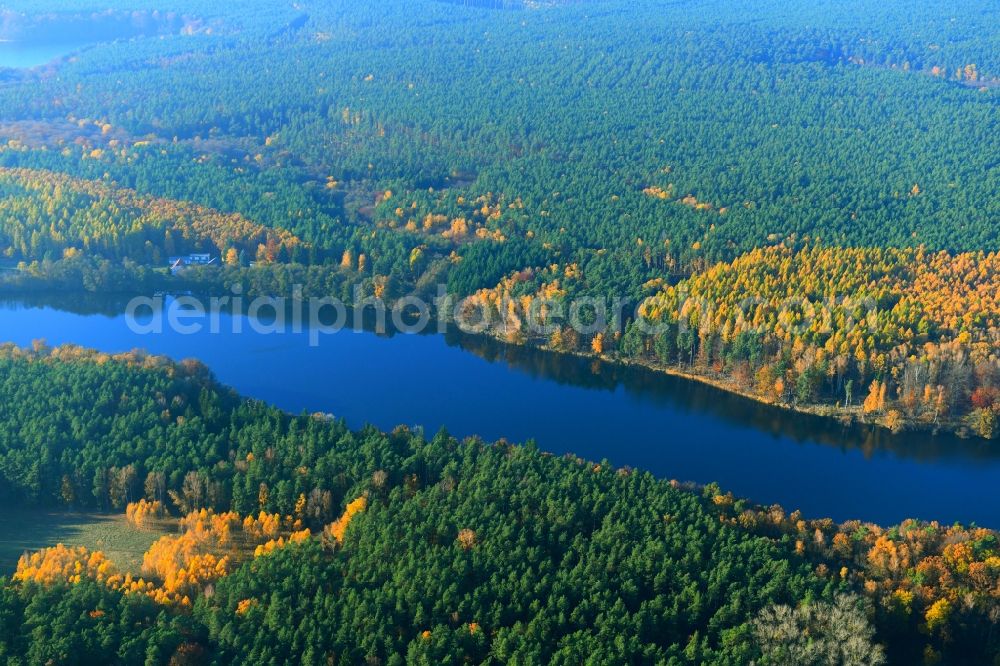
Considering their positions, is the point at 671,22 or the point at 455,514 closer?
the point at 455,514

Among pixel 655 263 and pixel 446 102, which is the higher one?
pixel 446 102

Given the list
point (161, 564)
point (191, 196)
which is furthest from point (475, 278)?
point (161, 564)

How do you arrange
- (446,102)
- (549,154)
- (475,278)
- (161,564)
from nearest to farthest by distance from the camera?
(161,564) < (475,278) < (549,154) < (446,102)

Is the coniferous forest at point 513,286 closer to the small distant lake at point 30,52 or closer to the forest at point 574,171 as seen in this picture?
the forest at point 574,171

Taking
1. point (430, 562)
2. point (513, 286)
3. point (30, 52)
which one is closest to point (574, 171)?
point (513, 286)

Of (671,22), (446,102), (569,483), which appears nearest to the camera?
(569,483)

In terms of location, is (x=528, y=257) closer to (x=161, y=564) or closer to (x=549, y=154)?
(x=549, y=154)
